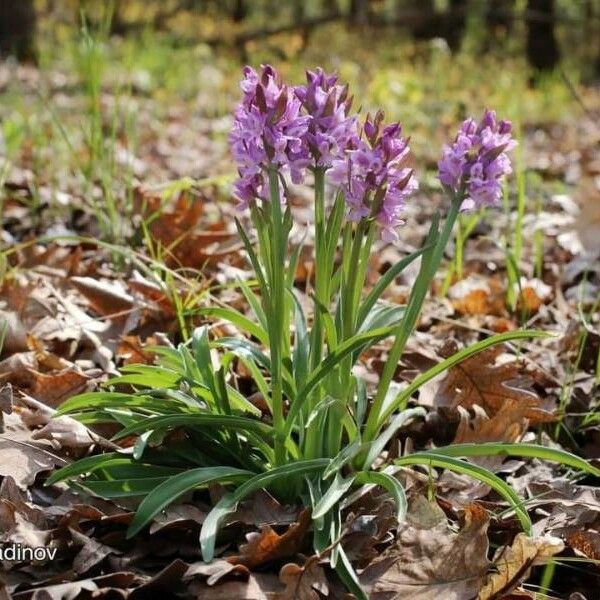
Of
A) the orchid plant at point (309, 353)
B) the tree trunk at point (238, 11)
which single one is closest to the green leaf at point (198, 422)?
the orchid plant at point (309, 353)

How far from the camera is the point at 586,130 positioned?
21.7 feet

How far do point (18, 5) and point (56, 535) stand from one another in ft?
24.3

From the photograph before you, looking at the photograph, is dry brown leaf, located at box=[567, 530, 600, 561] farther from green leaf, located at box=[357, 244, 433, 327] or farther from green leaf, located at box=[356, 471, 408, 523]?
green leaf, located at box=[357, 244, 433, 327]

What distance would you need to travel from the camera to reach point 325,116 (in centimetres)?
127

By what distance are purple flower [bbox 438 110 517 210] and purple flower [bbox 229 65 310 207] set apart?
23cm

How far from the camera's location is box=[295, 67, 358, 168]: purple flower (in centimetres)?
126

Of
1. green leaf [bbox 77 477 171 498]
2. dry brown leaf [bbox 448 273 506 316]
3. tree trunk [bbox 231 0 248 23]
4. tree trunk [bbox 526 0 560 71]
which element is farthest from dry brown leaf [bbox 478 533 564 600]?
tree trunk [bbox 231 0 248 23]

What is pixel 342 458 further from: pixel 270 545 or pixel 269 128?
pixel 269 128

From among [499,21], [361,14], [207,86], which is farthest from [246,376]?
[499,21]

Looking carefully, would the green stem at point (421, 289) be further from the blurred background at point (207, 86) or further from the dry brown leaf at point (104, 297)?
the dry brown leaf at point (104, 297)

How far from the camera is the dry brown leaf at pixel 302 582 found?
128cm

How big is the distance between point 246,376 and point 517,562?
31.8 inches

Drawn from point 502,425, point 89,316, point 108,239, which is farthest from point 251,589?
point 108,239

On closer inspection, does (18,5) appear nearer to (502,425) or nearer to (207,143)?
(207,143)
